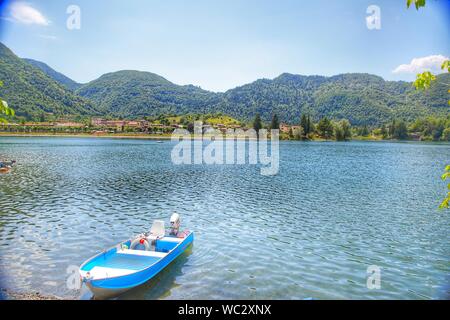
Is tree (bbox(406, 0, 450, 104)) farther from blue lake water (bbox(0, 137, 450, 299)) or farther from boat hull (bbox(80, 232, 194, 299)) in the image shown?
boat hull (bbox(80, 232, 194, 299))

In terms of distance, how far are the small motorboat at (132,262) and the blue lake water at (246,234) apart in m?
0.83

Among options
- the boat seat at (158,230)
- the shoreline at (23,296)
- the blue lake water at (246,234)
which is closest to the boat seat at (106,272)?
the blue lake water at (246,234)

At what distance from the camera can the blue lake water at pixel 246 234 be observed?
16516 mm

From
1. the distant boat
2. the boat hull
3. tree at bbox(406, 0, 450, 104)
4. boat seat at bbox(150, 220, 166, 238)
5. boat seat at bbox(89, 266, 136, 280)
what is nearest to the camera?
tree at bbox(406, 0, 450, 104)

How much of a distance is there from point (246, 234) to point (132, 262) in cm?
1011

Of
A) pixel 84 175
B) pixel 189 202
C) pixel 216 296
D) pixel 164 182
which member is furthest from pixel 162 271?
pixel 84 175

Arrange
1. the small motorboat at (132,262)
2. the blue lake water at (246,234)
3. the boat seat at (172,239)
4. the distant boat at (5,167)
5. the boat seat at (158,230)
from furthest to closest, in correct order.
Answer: the distant boat at (5,167), the boat seat at (158,230), the boat seat at (172,239), the blue lake water at (246,234), the small motorboat at (132,262)

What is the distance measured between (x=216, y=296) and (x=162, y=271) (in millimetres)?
3944

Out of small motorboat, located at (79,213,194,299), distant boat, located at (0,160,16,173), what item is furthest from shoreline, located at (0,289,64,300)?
distant boat, located at (0,160,16,173)

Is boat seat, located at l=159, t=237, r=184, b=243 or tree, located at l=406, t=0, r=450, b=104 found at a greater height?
tree, located at l=406, t=0, r=450, b=104

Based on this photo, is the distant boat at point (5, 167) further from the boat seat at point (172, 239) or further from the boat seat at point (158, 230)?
the boat seat at point (172, 239)

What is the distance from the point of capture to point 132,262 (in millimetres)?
17188

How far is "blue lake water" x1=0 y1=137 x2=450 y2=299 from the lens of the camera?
1652cm

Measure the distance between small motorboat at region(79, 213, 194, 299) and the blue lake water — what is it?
834 millimetres
